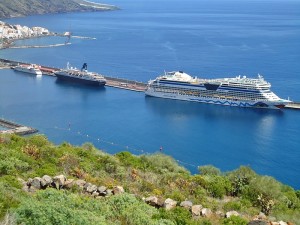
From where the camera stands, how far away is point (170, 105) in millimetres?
39250

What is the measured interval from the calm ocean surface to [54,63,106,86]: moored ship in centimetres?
82

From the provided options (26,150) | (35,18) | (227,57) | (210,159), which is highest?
(35,18)

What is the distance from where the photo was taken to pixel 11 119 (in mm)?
33219

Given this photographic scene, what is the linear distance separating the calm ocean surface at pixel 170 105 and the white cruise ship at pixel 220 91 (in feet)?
2.81

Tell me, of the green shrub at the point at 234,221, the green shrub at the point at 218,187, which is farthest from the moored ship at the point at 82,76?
the green shrub at the point at 234,221

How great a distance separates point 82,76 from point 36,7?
82.6 meters

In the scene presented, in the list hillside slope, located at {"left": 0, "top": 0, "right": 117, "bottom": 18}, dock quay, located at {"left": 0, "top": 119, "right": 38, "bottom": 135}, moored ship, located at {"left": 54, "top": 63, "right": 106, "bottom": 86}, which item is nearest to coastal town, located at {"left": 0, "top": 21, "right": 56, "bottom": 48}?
moored ship, located at {"left": 54, "top": 63, "right": 106, "bottom": 86}

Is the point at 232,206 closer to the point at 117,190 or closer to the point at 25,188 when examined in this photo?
the point at 117,190

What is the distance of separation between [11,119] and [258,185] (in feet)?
77.3

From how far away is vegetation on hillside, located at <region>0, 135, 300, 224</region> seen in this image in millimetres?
8141

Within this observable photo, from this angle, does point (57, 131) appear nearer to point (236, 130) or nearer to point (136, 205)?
point (236, 130)

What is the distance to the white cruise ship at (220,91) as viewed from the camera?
125 ft

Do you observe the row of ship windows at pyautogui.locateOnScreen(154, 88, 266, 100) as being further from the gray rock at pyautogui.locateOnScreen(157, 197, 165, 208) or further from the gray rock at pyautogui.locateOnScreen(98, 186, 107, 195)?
the gray rock at pyautogui.locateOnScreen(98, 186, 107, 195)

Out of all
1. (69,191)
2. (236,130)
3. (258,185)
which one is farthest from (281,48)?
(69,191)
